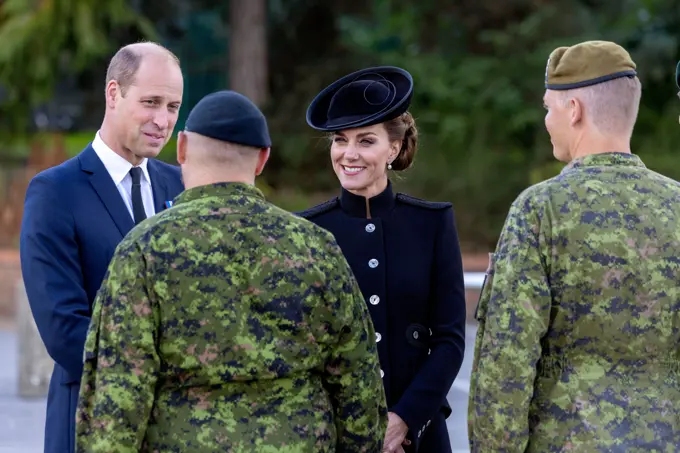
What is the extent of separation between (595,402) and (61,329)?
1.54 m

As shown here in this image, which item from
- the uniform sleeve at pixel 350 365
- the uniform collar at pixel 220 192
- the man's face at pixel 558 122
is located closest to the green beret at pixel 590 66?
the man's face at pixel 558 122

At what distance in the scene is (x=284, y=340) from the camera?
9.68 feet

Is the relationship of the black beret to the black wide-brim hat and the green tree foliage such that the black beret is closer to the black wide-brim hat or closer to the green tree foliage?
the black wide-brim hat

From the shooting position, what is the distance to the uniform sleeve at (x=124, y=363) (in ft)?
9.27

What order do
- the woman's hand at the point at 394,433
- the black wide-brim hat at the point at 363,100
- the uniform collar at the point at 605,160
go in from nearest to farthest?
the uniform collar at the point at 605,160 → the woman's hand at the point at 394,433 → the black wide-brim hat at the point at 363,100

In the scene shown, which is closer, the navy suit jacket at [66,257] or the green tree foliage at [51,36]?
the navy suit jacket at [66,257]

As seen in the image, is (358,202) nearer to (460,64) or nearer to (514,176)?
(514,176)

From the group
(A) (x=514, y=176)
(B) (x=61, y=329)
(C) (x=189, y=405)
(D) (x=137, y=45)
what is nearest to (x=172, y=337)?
(C) (x=189, y=405)

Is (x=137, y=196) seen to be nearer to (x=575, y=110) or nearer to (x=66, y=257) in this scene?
(x=66, y=257)

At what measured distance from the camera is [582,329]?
3.12 meters

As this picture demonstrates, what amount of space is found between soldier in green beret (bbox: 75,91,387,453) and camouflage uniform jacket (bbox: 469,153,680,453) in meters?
0.43

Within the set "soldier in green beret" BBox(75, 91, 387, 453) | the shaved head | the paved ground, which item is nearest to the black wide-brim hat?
the shaved head

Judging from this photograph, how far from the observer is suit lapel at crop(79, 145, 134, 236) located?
12.0ft

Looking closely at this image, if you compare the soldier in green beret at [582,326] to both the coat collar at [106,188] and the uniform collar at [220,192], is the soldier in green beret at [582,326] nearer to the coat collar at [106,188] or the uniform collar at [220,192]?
the uniform collar at [220,192]
